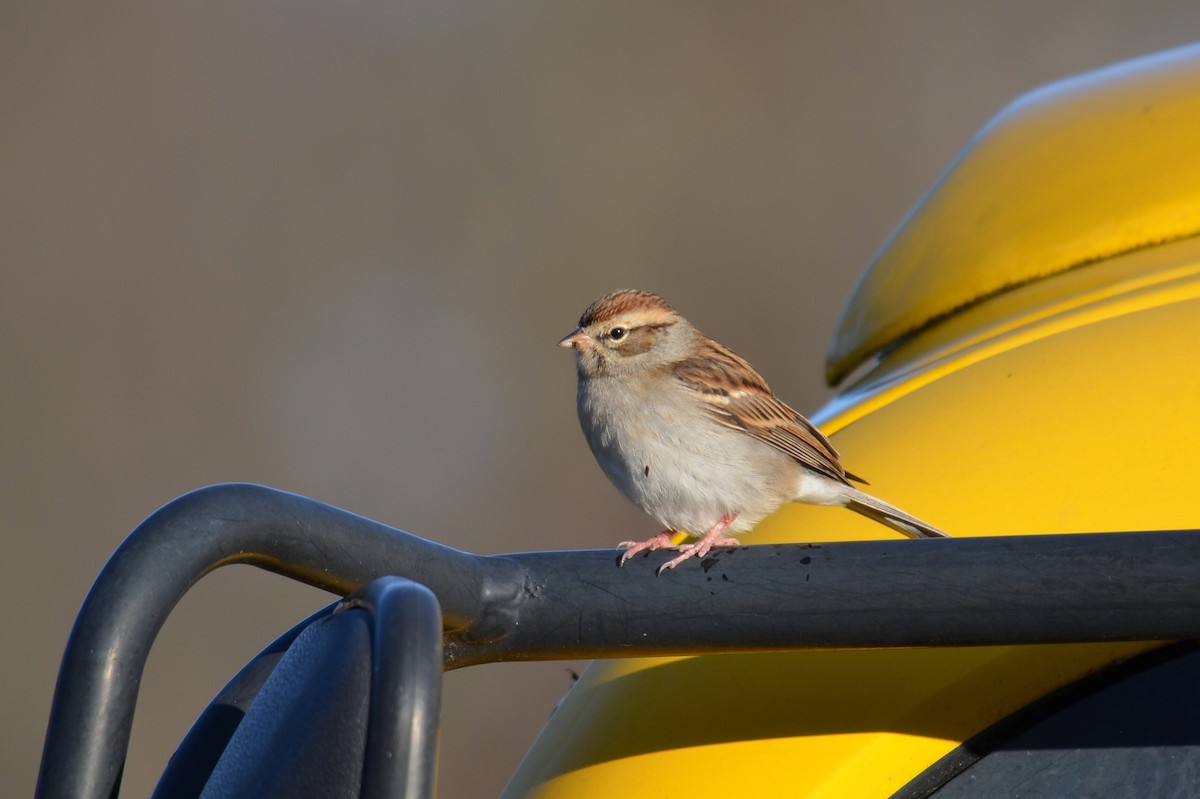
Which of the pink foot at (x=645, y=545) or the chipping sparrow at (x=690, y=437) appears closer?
the pink foot at (x=645, y=545)

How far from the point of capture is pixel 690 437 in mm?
3791

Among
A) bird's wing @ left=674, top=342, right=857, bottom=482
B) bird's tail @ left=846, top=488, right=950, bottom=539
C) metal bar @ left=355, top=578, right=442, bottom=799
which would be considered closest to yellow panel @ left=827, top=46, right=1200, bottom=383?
bird's wing @ left=674, top=342, right=857, bottom=482

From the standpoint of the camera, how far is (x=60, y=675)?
151 cm

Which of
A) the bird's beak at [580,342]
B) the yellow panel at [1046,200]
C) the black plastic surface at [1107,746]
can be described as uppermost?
the bird's beak at [580,342]

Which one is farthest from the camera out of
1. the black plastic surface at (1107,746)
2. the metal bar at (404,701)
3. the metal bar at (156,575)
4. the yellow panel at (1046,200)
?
the yellow panel at (1046,200)

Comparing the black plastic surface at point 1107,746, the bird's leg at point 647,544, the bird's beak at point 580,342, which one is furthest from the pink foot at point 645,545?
the bird's beak at point 580,342

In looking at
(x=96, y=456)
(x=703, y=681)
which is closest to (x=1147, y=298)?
(x=703, y=681)

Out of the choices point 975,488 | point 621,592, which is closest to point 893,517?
point 975,488

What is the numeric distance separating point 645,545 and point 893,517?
2.56 feet

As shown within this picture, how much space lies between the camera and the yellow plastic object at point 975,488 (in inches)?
81.0

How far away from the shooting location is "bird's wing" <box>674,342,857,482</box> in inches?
150

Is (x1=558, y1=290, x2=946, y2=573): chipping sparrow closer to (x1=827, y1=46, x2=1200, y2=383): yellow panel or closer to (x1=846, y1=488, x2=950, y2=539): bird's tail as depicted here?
(x1=827, y1=46, x2=1200, y2=383): yellow panel

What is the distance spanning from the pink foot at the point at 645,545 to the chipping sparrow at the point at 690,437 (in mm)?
11

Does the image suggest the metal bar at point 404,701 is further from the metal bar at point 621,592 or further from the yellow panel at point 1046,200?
the yellow panel at point 1046,200
